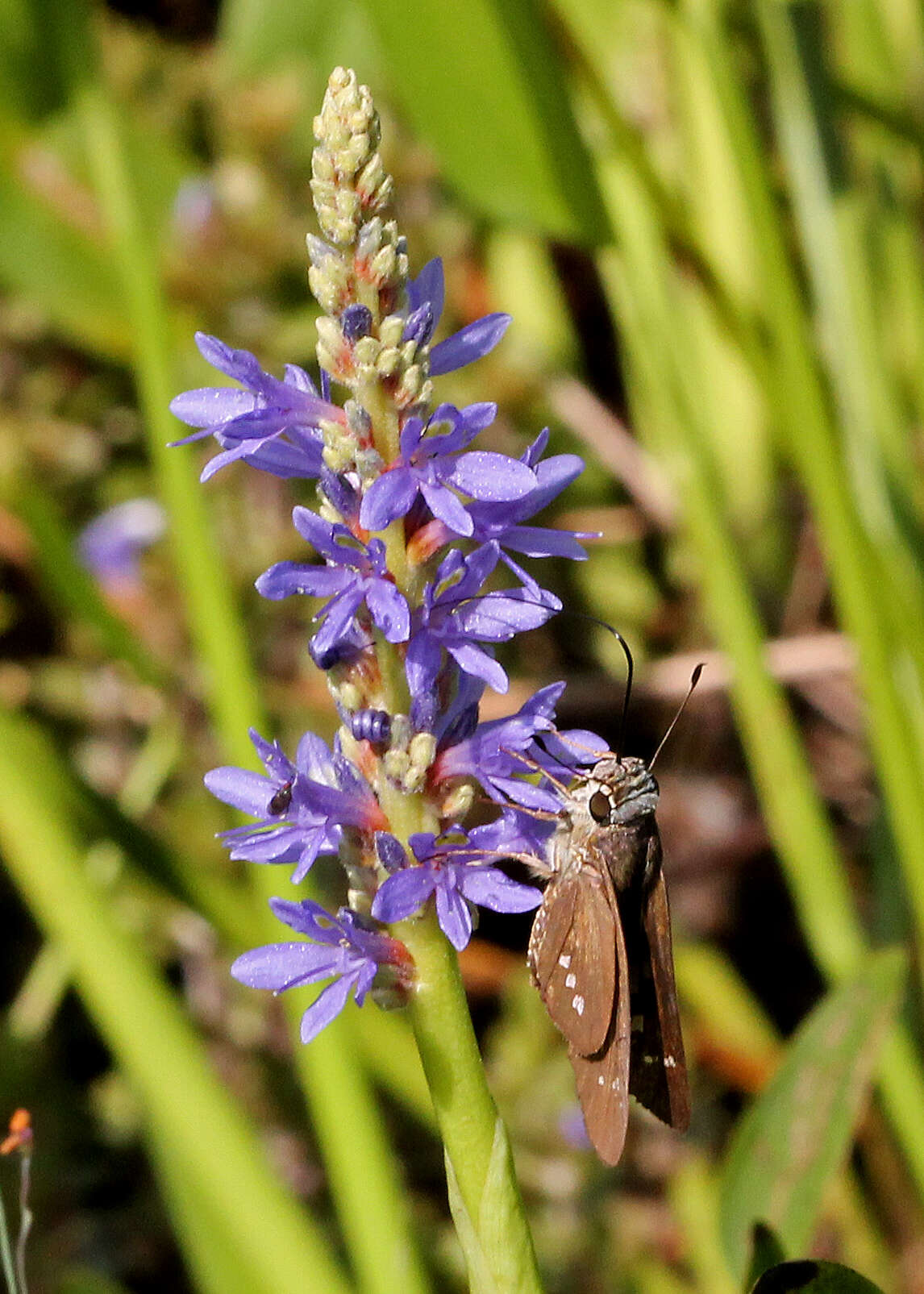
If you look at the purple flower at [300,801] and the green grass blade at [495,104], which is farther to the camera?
the green grass blade at [495,104]

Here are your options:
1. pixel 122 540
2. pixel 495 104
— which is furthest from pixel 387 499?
pixel 122 540

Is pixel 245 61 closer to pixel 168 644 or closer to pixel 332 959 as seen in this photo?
pixel 168 644

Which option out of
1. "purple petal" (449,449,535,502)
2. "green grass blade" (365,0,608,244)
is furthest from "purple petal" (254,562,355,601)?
"green grass blade" (365,0,608,244)

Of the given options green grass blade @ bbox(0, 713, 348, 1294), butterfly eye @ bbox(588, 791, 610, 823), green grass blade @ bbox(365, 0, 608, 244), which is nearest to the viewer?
butterfly eye @ bbox(588, 791, 610, 823)

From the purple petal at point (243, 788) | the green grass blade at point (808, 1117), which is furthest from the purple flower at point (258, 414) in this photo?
the green grass blade at point (808, 1117)

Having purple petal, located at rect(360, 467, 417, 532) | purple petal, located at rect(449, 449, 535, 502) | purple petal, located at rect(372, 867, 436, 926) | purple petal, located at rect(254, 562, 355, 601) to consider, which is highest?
purple petal, located at rect(360, 467, 417, 532)

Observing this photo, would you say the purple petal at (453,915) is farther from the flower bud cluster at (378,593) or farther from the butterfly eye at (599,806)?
the butterfly eye at (599,806)

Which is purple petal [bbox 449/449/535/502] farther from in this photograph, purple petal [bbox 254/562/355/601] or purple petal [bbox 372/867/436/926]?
purple petal [bbox 372/867/436/926]
